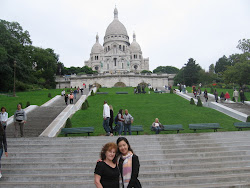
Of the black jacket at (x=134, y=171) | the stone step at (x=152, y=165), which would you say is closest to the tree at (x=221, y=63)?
the stone step at (x=152, y=165)

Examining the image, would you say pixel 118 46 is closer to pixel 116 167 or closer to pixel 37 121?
pixel 37 121

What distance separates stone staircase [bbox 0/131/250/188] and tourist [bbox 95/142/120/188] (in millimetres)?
2980

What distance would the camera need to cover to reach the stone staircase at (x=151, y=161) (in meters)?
6.28

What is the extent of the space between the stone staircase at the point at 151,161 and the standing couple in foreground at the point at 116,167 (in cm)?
291

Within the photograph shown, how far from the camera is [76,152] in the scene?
25.9 ft

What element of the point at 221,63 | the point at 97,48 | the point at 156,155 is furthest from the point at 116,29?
the point at 156,155

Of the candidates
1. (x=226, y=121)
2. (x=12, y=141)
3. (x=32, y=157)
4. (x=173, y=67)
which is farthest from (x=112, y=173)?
(x=173, y=67)

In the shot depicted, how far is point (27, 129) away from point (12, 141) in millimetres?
3087

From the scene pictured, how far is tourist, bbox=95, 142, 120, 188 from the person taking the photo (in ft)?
10.9

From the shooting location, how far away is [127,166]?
3479mm

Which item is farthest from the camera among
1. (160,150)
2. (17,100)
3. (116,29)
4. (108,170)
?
(116,29)

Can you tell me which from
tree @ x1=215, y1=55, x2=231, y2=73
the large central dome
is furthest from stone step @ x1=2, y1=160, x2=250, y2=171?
the large central dome

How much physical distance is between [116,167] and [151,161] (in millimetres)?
4059

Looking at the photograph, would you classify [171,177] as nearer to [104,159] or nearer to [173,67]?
[104,159]
